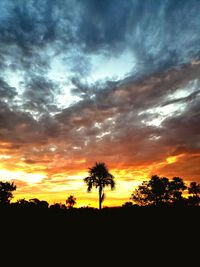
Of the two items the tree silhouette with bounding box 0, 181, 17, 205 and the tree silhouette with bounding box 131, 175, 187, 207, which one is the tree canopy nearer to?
the tree silhouette with bounding box 131, 175, 187, 207

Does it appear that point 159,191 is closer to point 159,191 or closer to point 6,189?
point 159,191

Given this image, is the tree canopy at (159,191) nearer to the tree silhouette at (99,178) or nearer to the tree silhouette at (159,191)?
the tree silhouette at (159,191)

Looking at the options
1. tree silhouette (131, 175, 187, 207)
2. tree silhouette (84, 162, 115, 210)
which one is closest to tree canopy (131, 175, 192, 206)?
tree silhouette (131, 175, 187, 207)

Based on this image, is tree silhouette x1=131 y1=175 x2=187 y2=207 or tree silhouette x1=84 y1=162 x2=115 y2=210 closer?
tree silhouette x1=84 y1=162 x2=115 y2=210

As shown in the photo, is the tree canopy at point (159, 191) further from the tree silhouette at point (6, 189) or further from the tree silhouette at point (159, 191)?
the tree silhouette at point (6, 189)

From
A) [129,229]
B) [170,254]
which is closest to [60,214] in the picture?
[129,229]

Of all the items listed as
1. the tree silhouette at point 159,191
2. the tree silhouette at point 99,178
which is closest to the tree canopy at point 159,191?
the tree silhouette at point 159,191

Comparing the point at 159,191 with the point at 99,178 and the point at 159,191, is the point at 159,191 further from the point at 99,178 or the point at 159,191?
the point at 99,178

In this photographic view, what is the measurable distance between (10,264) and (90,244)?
3.81m

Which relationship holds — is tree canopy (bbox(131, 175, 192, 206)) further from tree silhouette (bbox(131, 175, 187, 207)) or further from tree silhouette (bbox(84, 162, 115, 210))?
tree silhouette (bbox(84, 162, 115, 210))

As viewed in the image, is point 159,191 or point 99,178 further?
point 159,191

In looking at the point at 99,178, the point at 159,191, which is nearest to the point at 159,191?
the point at 159,191

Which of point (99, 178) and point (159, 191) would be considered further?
point (159, 191)

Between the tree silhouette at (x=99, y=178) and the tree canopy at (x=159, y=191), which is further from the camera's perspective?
the tree canopy at (x=159, y=191)
